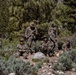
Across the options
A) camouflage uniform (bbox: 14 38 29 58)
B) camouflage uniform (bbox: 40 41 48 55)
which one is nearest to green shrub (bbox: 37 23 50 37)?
camouflage uniform (bbox: 40 41 48 55)

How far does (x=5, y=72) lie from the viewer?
7398 mm

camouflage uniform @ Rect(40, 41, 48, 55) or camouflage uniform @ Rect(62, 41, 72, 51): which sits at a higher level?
camouflage uniform @ Rect(40, 41, 48, 55)

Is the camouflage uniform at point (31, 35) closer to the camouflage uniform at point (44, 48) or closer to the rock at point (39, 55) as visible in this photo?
the camouflage uniform at point (44, 48)

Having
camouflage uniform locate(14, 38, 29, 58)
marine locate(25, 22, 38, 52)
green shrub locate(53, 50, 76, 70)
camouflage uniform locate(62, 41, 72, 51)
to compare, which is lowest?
camouflage uniform locate(62, 41, 72, 51)

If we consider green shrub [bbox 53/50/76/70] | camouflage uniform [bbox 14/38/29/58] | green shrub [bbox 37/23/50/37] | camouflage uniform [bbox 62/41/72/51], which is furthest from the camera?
green shrub [bbox 37/23/50/37]

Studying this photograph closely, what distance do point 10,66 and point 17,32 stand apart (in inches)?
289

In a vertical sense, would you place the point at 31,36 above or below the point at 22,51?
above

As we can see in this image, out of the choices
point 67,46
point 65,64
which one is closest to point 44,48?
point 67,46

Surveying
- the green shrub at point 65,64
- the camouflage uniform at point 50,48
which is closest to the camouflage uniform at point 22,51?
the camouflage uniform at point 50,48

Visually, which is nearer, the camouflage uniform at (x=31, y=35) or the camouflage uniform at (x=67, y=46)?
the camouflage uniform at (x=31, y=35)

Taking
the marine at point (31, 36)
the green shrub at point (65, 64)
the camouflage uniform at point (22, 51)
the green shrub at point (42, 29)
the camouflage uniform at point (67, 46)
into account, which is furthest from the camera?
the green shrub at point (42, 29)

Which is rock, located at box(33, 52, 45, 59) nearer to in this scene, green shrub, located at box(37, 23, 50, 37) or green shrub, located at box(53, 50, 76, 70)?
green shrub, located at box(53, 50, 76, 70)

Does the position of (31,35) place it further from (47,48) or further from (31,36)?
(47,48)

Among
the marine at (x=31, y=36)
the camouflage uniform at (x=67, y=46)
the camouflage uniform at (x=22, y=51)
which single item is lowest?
the camouflage uniform at (x=67, y=46)
